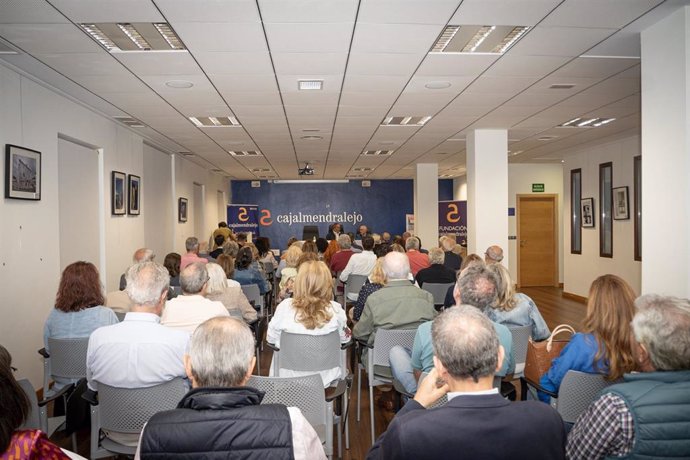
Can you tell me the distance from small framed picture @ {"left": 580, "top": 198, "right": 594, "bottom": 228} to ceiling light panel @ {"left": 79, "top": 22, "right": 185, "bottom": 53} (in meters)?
9.28

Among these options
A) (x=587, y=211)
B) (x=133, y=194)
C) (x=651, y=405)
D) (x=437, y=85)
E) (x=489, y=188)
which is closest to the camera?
(x=651, y=405)

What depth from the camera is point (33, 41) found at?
13.4 ft

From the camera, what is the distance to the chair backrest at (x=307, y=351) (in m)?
3.25

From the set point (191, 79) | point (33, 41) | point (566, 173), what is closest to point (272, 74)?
point (191, 79)

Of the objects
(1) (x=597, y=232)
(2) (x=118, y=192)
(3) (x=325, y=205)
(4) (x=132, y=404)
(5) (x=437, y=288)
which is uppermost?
(3) (x=325, y=205)

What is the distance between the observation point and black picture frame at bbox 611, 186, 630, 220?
9514 mm

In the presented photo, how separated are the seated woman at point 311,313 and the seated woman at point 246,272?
2821mm

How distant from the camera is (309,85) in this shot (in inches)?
215

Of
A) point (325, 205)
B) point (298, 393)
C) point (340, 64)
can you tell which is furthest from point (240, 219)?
point (298, 393)

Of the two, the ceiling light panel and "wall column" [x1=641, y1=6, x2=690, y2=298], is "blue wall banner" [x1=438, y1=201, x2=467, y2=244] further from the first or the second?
the ceiling light panel

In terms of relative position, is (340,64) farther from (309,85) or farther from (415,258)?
(415,258)

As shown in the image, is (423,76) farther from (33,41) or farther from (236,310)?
(33,41)

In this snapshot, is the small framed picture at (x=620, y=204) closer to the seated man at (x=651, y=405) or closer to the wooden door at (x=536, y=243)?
the wooden door at (x=536, y=243)

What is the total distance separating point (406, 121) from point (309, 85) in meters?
2.56
